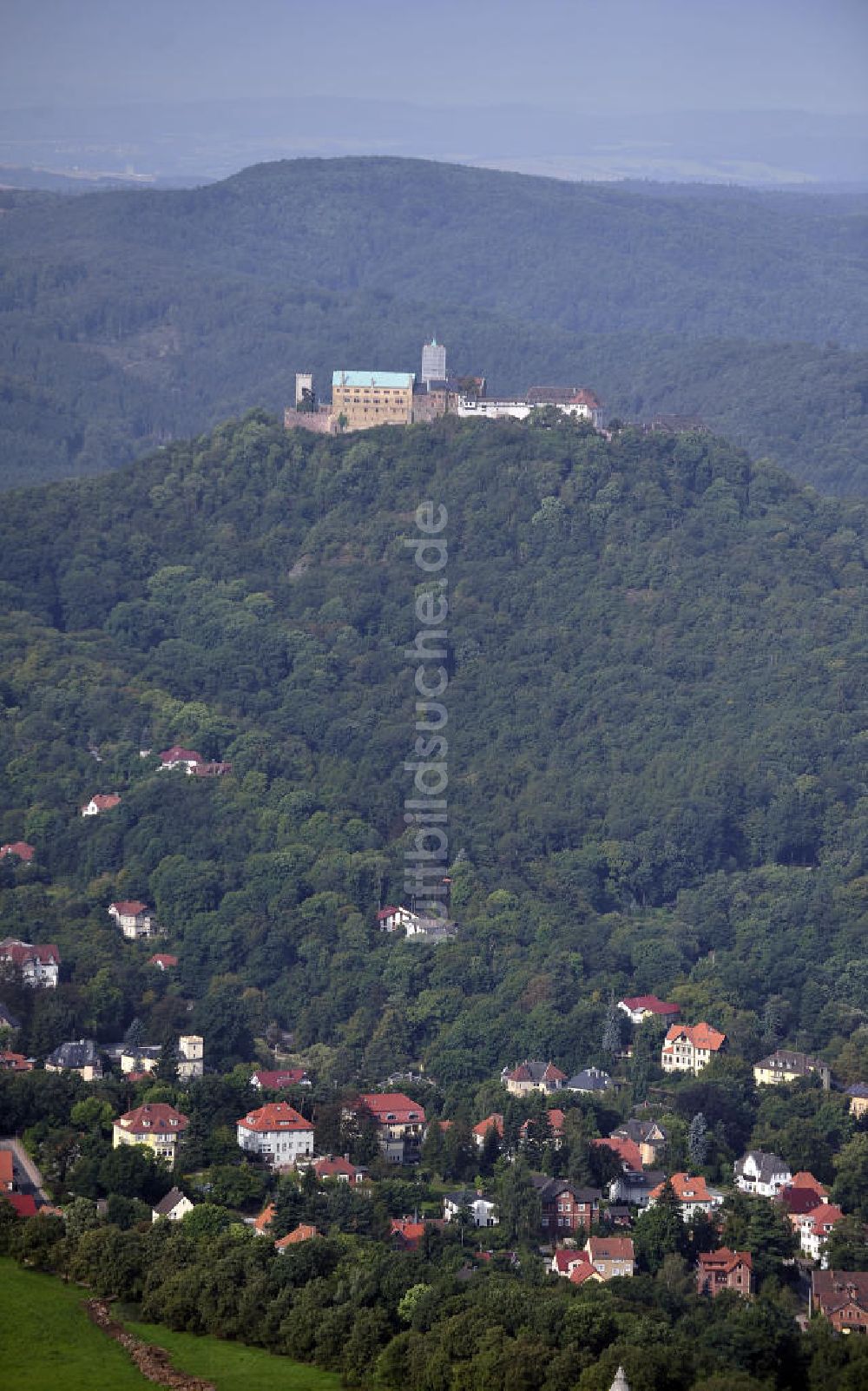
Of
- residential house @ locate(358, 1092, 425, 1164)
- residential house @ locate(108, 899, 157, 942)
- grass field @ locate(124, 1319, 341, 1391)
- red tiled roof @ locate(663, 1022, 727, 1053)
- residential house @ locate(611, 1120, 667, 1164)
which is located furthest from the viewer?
residential house @ locate(108, 899, 157, 942)

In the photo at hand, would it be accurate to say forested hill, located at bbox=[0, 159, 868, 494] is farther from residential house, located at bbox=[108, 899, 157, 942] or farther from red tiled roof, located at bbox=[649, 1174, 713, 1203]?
red tiled roof, located at bbox=[649, 1174, 713, 1203]

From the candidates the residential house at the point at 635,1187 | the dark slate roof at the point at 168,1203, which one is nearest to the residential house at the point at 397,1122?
the residential house at the point at 635,1187

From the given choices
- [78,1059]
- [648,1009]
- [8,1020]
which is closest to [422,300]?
[648,1009]

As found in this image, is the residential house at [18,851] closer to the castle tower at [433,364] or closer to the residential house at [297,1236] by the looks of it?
the residential house at [297,1236]

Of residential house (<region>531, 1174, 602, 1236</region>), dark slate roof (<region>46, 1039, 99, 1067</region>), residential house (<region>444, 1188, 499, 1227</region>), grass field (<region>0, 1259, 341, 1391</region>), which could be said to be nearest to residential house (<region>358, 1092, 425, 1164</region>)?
residential house (<region>444, 1188, 499, 1227</region>)

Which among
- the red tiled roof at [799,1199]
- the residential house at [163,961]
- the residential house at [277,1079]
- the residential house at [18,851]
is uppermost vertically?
the residential house at [18,851]

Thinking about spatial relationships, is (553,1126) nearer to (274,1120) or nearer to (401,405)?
(274,1120)
